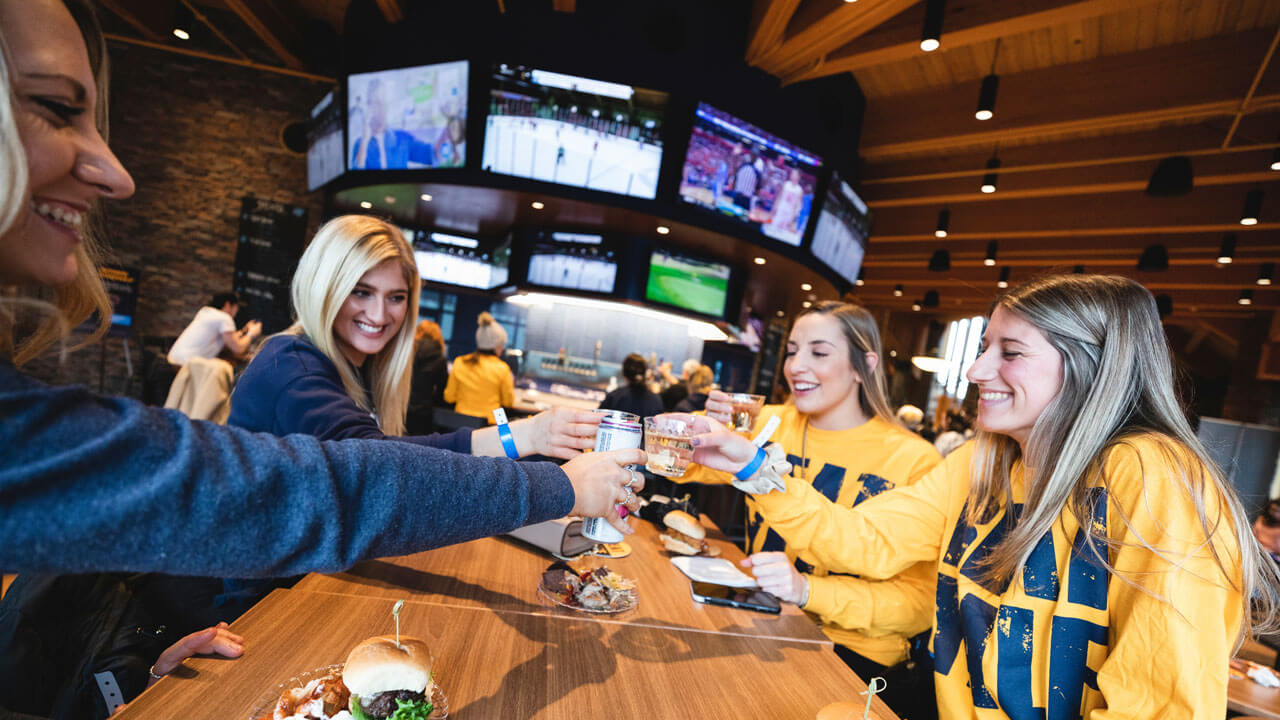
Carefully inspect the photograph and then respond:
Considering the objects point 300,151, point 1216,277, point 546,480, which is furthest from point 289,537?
point 1216,277

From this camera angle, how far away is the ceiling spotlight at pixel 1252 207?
5207 millimetres

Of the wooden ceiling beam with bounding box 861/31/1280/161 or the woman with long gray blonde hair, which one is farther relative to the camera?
the wooden ceiling beam with bounding box 861/31/1280/161

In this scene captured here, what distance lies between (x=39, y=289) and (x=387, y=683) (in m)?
0.78

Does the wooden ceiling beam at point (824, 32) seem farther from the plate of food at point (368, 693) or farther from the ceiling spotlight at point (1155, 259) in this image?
the ceiling spotlight at point (1155, 259)

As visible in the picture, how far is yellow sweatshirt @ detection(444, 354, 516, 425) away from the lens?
556 centimetres

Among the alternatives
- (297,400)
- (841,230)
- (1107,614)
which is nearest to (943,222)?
(841,230)

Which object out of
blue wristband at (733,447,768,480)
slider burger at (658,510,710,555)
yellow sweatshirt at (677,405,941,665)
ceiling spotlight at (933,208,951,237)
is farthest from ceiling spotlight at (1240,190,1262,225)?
blue wristband at (733,447,768,480)

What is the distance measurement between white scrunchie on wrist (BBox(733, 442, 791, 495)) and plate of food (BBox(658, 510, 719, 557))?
1.76 feet

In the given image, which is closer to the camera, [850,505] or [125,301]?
[850,505]

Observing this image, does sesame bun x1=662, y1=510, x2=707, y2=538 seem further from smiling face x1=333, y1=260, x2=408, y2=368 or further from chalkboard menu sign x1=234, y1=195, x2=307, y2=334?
chalkboard menu sign x1=234, y1=195, x2=307, y2=334

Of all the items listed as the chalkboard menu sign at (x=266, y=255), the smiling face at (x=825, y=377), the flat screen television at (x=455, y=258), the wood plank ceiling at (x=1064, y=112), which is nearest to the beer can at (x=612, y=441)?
the smiling face at (x=825, y=377)

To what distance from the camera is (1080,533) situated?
4.12ft

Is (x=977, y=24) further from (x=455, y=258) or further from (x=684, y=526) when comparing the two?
(x=455, y=258)

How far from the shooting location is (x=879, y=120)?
596 centimetres
